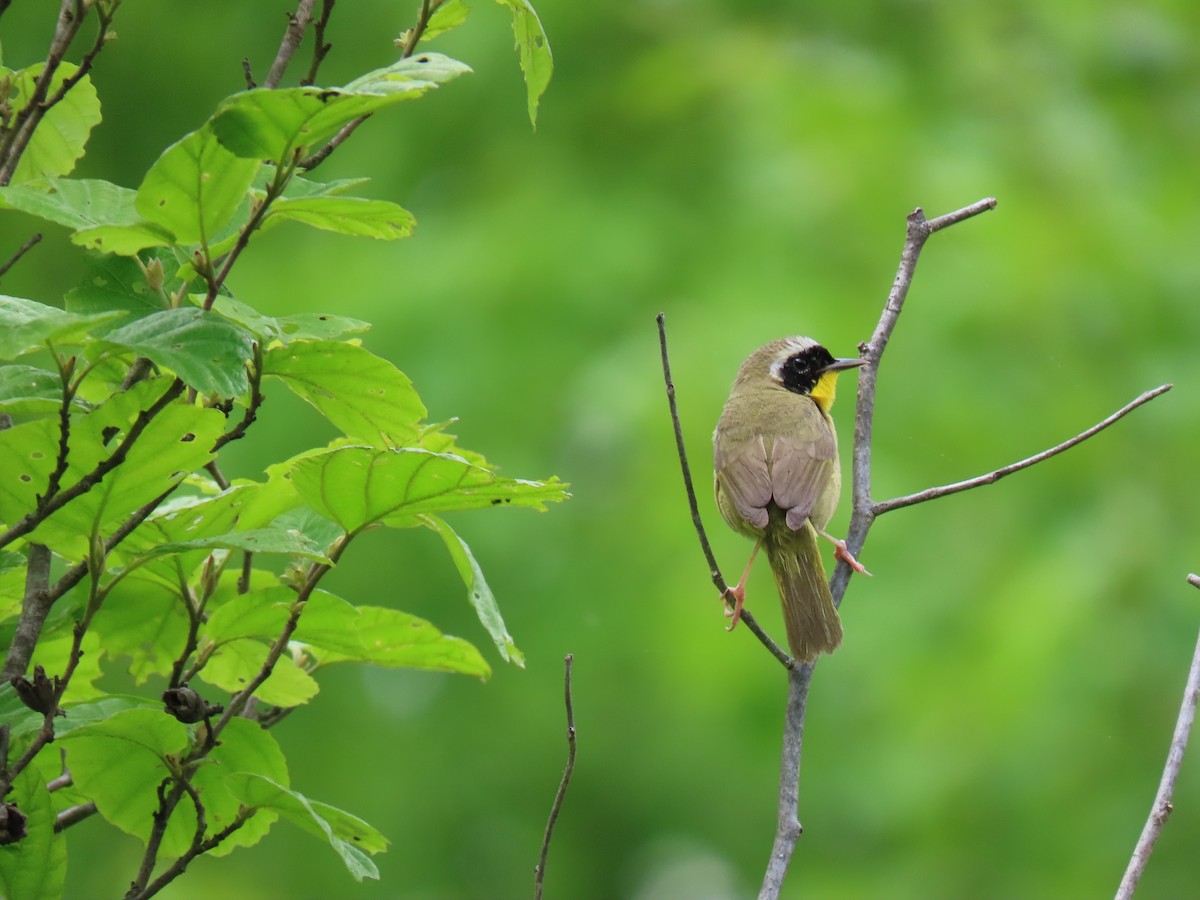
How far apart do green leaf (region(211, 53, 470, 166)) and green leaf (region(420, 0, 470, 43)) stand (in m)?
0.46

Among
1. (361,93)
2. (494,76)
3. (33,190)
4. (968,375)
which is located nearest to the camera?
(361,93)

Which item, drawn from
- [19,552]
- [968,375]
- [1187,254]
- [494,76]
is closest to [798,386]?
[968,375]

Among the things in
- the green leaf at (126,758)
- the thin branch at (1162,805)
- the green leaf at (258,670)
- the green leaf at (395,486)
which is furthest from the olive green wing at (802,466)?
the green leaf at (126,758)

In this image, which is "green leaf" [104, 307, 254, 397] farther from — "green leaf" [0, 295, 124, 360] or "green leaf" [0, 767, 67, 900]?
"green leaf" [0, 767, 67, 900]

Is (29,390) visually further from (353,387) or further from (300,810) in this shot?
(300,810)

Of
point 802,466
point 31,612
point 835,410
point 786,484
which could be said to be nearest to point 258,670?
point 31,612

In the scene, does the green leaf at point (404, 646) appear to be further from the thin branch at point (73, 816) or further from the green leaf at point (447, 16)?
the green leaf at point (447, 16)

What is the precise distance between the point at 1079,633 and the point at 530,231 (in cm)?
248

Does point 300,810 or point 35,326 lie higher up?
point 35,326

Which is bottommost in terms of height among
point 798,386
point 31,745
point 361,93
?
point 798,386

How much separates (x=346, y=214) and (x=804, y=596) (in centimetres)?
242

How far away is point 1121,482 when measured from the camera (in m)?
5.06

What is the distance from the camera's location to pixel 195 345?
1381 mm

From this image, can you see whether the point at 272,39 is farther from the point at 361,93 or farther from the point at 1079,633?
the point at 361,93
